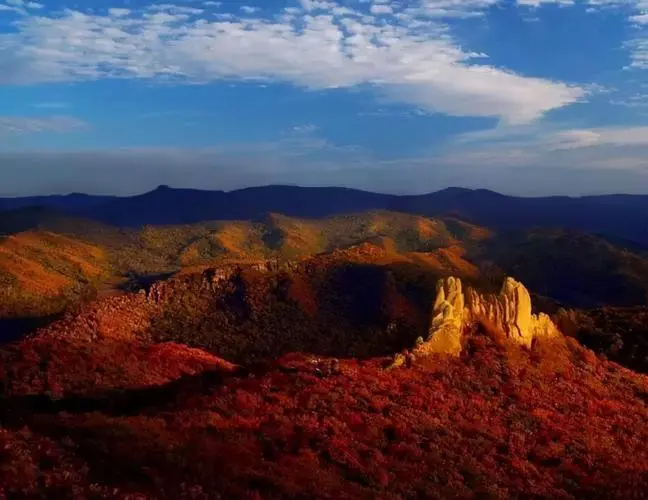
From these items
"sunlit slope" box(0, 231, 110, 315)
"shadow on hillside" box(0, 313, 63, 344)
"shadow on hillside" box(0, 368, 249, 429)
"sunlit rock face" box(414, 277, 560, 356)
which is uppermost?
"sunlit rock face" box(414, 277, 560, 356)

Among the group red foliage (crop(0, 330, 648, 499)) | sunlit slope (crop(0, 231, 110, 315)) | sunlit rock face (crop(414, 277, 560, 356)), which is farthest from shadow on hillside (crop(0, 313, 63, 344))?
sunlit rock face (crop(414, 277, 560, 356))

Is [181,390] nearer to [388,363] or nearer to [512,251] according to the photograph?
[388,363]

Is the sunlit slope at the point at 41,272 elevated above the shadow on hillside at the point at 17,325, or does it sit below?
above

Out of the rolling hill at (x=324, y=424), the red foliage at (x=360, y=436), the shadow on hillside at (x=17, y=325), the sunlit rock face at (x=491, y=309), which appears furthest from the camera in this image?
the shadow on hillside at (x=17, y=325)

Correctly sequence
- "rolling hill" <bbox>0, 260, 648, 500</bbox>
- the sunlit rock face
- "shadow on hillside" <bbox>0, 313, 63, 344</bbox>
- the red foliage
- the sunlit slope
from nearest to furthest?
the red foliage, "rolling hill" <bbox>0, 260, 648, 500</bbox>, the sunlit rock face, "shadow on hillside" <bbox>0, 313, 63, 344</bbox>, the sunlit slope

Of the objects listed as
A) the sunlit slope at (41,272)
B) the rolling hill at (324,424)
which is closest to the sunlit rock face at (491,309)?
the rolling hill at (324,424)

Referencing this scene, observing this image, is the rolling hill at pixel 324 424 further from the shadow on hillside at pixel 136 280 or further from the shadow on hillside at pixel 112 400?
the shadow on hillside at pixel 136 280

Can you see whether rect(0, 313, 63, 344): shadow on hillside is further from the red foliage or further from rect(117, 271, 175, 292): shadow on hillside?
the red foliage

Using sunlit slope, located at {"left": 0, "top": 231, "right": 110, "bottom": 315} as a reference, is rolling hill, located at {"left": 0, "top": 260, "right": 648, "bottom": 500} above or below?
above

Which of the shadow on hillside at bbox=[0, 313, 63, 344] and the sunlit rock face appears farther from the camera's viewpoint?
the shadow on hillside at bbox=[0, 313, 63, 344]

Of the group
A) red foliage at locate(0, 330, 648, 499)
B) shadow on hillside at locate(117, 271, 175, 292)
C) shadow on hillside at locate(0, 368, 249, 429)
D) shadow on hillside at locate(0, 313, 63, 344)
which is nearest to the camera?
red foliage at locate(0, 330, 648, 499)

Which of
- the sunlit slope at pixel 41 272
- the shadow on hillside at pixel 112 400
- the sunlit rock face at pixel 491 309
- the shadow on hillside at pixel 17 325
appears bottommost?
the shadow on hillside at pixel 17 325

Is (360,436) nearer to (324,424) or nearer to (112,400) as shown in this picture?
(324,424)

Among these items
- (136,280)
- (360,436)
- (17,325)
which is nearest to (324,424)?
(360,436)
